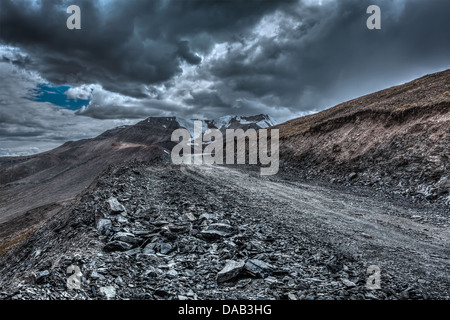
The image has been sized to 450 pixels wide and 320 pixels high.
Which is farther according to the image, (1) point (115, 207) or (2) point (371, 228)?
(2) point (371, 228)

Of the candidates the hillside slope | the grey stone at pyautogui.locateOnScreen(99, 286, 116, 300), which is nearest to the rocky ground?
the grey stone at pyautogui.locateOnScreen(99, 286, 116, 300)

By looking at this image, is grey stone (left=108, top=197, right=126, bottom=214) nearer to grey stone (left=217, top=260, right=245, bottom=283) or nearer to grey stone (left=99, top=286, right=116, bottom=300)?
grey stone (left=99, top=286, right=116, bottom=300)

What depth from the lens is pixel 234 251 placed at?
8125 mm

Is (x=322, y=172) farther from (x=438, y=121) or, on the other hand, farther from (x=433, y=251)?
(x=433, y=251)

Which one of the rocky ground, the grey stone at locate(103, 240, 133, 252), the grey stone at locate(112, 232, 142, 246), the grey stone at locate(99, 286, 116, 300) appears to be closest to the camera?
the grey stone at locate(99, 286, 116, 300)

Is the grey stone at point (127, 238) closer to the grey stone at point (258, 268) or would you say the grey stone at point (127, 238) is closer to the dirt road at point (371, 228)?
the grey stone at point (258, 268)

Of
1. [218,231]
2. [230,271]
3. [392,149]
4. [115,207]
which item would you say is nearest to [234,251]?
[230,271]

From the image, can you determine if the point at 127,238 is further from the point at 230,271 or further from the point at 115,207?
the point at 230,271

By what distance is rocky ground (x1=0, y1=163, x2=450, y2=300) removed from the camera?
5.95 metres

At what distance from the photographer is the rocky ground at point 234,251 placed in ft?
19.5

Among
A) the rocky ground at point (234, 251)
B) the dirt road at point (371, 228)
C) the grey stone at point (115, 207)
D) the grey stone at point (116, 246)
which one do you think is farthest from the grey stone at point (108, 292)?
the dirt road at point (371, 228)

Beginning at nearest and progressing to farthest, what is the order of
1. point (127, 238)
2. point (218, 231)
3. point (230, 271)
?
1. point (230, 271)
2. point (127, 238)
3. point (218, 231)

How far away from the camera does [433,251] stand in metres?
8.71

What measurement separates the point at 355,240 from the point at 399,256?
1.58 meters
